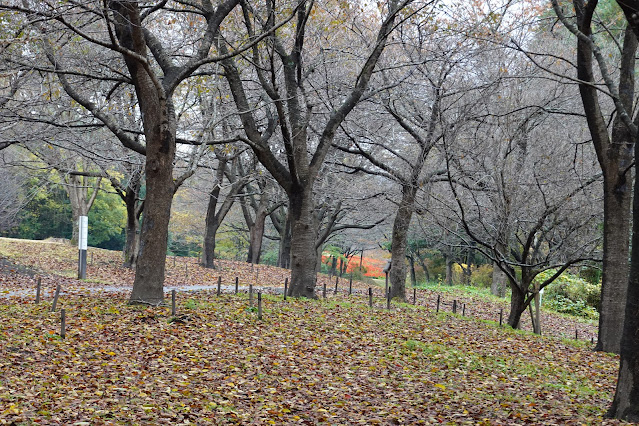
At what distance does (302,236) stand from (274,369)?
237 inches

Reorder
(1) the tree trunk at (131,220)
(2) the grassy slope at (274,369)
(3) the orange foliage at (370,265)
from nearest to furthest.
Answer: (2) the grassy slope at (274,369) → (1) the tree trunk at (131,220) → (3) the orange foliage at (370,265)

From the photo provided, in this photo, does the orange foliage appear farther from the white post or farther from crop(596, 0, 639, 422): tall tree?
crop(596, 0, 639, 422): tall tree

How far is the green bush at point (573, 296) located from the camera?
23656 mm

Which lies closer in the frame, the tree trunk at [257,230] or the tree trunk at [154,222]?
the tree trunk at [154,222]

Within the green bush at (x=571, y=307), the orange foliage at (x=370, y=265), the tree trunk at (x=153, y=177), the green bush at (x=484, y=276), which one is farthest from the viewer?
the orange foliage at (x=370, y=265)

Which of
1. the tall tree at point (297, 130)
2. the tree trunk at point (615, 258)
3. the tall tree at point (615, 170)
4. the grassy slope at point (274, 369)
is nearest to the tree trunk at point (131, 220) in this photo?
the tall tree at point (297, 130)

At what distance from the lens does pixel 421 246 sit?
3544 cm

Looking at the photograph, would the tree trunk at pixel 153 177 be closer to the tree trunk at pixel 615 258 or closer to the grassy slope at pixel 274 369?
the grassy slope at pixel 274 369

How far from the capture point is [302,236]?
1403 centimetres

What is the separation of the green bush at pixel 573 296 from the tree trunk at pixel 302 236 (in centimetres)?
1326

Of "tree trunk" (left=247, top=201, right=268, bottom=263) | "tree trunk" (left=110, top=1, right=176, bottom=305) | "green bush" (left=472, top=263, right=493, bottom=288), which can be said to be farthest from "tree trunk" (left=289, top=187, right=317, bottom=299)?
"green bush" (left=472, top=263, right=493, bottom=288)

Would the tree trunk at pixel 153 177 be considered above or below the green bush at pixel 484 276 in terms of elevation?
above

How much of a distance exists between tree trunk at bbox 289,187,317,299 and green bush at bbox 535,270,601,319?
13.3 meters

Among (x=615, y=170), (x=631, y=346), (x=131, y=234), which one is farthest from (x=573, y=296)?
(x=631, y=346)
